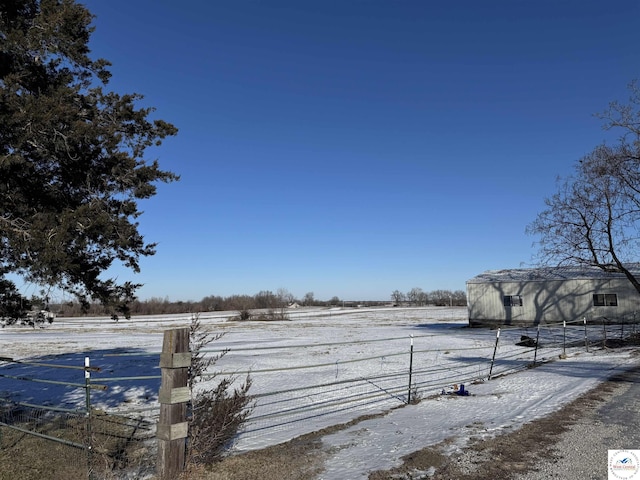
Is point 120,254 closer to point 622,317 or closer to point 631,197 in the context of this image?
point 631,197

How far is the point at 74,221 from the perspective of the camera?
583 centimetres

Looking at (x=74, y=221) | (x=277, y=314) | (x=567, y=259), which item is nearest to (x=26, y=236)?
(x=74, y=221)

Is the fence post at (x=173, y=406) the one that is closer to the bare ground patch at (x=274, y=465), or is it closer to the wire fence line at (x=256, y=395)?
the bare ground patch at (x=274, y=465)

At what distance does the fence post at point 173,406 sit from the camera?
439 cm

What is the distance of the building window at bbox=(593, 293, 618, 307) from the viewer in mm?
28584

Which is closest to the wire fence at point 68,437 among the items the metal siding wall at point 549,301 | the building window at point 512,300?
the metal siding wall at point 549,301

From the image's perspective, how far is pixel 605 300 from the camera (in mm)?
28875

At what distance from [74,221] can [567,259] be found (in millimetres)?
22538

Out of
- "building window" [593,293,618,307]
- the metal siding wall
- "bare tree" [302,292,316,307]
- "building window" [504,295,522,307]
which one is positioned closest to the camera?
the metal siding wall

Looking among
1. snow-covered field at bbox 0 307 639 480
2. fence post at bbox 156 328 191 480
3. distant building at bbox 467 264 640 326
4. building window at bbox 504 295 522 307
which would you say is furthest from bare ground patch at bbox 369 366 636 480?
building window at bbox 504 295 522 307

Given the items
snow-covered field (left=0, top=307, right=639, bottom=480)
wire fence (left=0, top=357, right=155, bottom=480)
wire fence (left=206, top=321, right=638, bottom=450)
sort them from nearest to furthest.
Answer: wire fence (left=0, top=357, right=155, bottom=480)
snow-covered field (left=0, top=307, right=639, bottom=480)
wire fence (left=206, top=321, right=638, bottom=450)

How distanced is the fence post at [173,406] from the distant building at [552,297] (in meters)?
28.9

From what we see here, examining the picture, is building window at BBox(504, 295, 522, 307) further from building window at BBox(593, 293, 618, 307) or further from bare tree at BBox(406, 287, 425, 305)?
bare tree at BBox(406, 287, 425, 305)

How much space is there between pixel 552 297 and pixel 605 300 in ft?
9.84
